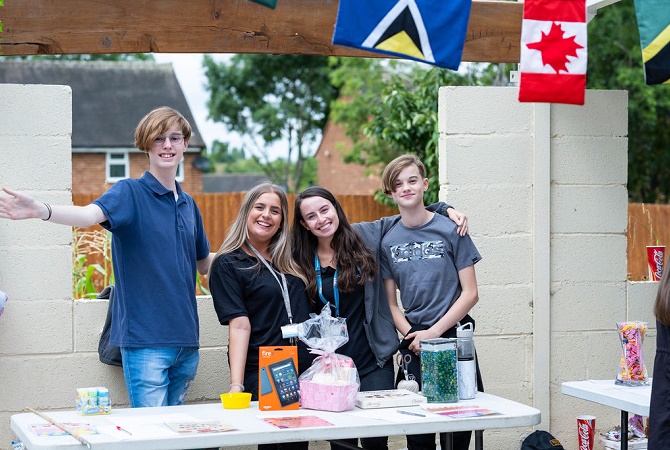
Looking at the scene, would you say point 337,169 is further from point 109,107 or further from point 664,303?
point 664,303

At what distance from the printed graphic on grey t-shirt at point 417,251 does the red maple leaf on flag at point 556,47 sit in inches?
A: 39.2

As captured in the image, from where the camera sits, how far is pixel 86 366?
15.4 ft

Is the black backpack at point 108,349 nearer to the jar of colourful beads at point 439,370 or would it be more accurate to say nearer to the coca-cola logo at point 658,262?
the jar of colourful beads at point 439,370

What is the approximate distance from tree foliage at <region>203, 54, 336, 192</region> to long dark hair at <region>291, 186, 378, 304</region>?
25.6m

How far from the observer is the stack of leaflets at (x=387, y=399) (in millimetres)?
3678

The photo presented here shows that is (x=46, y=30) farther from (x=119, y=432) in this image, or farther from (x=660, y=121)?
(x=660, y=121)

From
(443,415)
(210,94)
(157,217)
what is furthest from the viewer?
(210,94)

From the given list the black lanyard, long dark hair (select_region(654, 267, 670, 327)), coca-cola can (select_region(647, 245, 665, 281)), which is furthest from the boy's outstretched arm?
coca-cola can (select_region(647, 245, 665, 281))

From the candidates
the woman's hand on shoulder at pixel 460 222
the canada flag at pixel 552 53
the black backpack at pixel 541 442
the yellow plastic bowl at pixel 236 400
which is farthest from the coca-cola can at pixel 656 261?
the yellow plastic bowl at pixel 236 400

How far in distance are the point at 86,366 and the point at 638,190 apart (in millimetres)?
19023

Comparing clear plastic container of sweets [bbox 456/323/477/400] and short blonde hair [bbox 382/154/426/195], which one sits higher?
short blonde hair [bbox 382/154/426/195]

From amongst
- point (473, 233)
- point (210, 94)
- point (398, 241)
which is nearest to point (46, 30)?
point (398, 241)

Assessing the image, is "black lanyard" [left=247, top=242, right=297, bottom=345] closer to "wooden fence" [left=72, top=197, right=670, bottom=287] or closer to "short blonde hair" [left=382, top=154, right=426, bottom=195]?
"short blonde hair" [left=382, top=154, right=426, bottom=195]

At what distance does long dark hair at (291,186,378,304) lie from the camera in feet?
13.6
